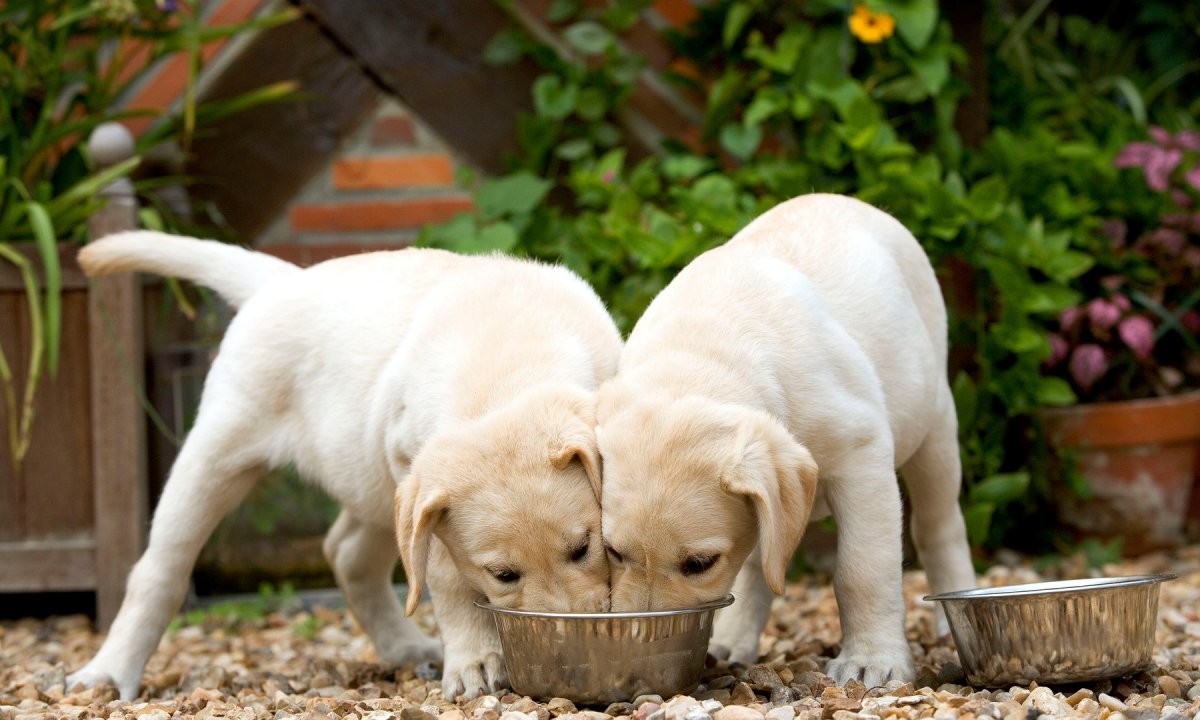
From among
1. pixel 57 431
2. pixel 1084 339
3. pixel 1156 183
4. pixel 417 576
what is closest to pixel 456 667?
pixel 417 576

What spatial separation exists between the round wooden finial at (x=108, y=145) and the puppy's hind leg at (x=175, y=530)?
5.27 feet

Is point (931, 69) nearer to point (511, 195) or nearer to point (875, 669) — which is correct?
point (511, 195)

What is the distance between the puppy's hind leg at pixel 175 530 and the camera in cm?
383

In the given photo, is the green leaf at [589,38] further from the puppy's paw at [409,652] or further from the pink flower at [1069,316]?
the puppy's paw at [409,652]

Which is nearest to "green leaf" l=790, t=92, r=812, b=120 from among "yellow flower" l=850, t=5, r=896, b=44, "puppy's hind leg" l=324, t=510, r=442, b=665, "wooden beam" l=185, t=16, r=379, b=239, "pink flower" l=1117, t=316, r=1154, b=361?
"yellow flower" l=850, t=5, r=896, b=44

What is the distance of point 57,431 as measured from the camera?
5023 mm

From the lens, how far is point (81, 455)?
504cm

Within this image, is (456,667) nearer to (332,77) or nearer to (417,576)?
(417,576)

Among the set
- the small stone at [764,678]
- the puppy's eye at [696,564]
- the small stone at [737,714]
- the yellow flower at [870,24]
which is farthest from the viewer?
the yellow flower at [870,24]

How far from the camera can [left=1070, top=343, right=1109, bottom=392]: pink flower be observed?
523cm

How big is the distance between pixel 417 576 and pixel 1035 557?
3244 millimetres

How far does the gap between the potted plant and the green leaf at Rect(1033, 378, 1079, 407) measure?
21 cm

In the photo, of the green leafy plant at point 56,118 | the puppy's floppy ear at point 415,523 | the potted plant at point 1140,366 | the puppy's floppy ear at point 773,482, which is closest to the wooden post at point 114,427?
the green leafy plant at point 56,118

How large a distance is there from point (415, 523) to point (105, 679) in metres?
1.35
